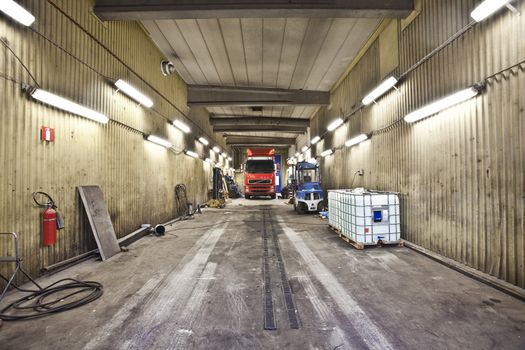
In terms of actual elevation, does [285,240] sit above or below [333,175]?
below

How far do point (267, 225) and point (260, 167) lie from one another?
10.0 meters

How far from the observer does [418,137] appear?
523cm

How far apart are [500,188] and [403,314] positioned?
7.48 ft

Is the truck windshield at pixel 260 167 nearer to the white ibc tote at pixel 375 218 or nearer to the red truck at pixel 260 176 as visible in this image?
the red truck at pixel 260 176

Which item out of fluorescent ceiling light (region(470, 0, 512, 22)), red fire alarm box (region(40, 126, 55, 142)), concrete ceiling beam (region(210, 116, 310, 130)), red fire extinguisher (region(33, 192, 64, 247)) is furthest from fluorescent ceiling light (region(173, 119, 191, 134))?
fluorescent ceiling light (region(470, 0, 512, 22))

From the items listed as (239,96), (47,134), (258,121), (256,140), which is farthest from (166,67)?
(256,140)

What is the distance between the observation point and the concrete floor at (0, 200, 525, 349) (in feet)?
7.61

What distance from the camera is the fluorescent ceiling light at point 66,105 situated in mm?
3726

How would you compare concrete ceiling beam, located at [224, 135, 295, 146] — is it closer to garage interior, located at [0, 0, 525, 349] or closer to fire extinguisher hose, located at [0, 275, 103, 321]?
garage interior, located at [0, 0, 525, 349]

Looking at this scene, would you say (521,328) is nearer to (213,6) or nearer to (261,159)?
(213,6)

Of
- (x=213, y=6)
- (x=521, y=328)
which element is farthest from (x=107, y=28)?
(x=521, y=328)

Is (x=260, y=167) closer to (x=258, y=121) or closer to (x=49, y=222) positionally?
(x=258, y=121)

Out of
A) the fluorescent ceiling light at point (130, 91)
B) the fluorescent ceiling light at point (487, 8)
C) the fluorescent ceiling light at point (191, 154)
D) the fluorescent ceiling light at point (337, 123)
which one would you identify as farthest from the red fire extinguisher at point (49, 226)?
the fluorescent ceiling light at point (337, 123)

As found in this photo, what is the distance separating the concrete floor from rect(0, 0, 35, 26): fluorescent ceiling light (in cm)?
364
